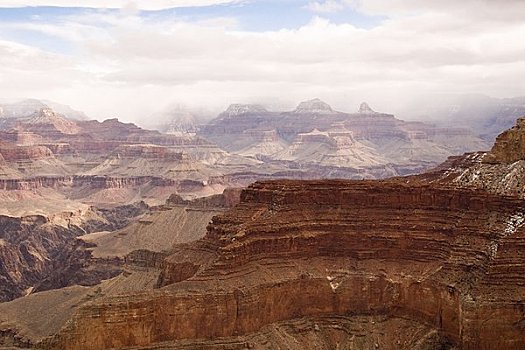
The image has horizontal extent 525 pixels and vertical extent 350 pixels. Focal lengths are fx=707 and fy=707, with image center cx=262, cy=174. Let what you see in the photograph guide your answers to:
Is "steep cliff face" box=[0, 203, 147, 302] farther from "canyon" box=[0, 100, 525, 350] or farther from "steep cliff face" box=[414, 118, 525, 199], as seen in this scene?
"steep cliff face" box=[414, 118, 525, 199]

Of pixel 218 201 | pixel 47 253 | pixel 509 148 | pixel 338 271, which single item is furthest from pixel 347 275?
pixel 47 253

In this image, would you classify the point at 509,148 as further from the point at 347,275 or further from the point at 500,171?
the point at 347,275

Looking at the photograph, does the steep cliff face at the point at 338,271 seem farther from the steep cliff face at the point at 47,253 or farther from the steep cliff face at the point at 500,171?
the steep cliff face at the point at 47,253

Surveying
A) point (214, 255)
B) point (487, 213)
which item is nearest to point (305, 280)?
point (214, 255)

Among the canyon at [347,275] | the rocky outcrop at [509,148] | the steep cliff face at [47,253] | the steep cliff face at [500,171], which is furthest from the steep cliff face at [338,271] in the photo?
the steep cliff face at [47,253]

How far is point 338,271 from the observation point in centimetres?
6694

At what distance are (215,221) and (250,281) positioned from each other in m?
10.1

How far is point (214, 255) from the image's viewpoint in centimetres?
6781

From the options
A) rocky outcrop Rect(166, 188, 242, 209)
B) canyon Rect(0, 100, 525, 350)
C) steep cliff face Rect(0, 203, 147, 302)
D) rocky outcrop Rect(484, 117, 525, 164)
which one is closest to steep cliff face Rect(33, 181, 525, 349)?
canyon Rect(0, 100, 525, 350)

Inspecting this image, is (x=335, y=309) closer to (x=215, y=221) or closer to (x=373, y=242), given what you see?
(x=373, y=242)

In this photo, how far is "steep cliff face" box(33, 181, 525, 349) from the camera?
2255 inches

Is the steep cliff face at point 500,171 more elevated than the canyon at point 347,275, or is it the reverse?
the steep cliff face at point 500,171

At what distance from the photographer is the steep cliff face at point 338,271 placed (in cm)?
5728

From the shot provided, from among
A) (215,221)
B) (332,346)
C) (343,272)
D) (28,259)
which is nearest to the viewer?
(332,346)
